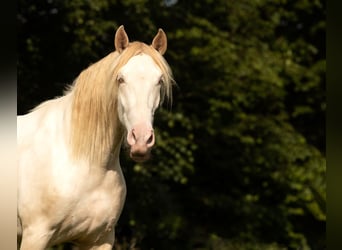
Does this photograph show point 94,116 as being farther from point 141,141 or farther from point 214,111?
point 214,111

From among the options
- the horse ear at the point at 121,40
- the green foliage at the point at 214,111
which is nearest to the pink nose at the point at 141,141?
the horse ear at the point at 121,40

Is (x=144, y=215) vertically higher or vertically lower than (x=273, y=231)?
higher

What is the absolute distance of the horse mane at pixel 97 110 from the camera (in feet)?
8.02

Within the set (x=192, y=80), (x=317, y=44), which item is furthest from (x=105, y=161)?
(x=317, y=44)

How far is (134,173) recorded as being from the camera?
6336mm

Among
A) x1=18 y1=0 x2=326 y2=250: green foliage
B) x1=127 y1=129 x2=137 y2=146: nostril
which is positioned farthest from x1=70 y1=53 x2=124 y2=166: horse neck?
x1=18 y1=0 x2=326 y2=250: green foliage

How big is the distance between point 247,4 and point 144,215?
270cm

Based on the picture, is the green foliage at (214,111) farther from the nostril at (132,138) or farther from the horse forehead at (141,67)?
the nostril at (132,138)

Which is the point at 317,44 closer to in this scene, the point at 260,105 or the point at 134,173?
the point at 260,105

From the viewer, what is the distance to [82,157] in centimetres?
250

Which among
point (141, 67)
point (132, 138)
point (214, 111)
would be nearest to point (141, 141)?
point (132, 138)

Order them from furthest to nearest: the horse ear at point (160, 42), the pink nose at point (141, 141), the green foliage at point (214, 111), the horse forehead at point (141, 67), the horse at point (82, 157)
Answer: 1. the green foliage at point (214, 111)
2. the horse ear at point (160, 42)
3. the horse at point (82, 157)
4. the horse forehead at point (141, 67)
5. the pink nose at point (141, 141)

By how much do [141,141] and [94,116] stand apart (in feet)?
1.39

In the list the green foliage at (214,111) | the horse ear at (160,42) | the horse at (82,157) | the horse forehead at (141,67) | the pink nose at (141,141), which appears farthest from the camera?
the green foliage at (214,111)
